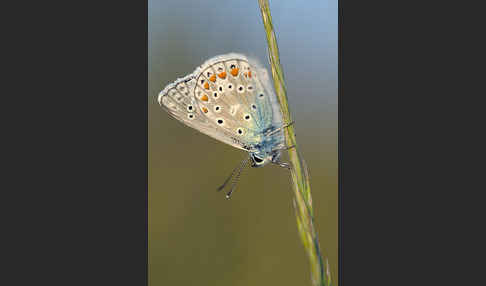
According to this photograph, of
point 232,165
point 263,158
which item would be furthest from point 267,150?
point 232,165

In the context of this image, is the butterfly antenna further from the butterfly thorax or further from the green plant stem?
the green plant stem

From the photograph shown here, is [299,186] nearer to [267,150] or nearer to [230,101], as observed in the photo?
[267,150]

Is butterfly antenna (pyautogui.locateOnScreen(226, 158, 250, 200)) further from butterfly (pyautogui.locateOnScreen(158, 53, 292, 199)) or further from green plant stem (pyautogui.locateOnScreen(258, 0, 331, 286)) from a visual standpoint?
green plant stem (pyautogui.locateOnScreen(258, 0, 331, 286))

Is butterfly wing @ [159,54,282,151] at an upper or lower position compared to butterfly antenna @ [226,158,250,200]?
upper

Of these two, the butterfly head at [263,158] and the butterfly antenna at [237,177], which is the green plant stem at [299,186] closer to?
the butterfly head at [263,158]

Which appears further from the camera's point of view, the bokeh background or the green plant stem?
the bokeh background

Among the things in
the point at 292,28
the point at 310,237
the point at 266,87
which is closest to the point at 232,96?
the point at 266,87

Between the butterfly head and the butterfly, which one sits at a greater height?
the butterfly

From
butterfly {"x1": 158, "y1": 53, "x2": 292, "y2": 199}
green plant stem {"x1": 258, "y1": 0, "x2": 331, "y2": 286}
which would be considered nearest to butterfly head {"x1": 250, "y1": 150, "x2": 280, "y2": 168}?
butterfly {"x1": 158, "y1": 53, "x2": 292, "y2": 199}

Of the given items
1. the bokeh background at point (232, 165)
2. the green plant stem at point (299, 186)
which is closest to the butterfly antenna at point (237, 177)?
the bokeh background at point (232, 165)
